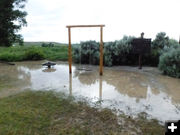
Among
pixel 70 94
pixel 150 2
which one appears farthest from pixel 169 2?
pixel 70 94

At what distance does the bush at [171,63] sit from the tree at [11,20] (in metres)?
7.07

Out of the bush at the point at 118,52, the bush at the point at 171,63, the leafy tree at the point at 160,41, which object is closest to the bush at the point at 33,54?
the bush at the point at 118,52

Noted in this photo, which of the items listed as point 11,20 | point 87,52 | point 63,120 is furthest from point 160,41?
point 11,20

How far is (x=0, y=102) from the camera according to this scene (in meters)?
3.18

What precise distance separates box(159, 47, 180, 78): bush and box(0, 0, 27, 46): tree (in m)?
7.07

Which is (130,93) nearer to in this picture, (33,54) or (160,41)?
(160,41)

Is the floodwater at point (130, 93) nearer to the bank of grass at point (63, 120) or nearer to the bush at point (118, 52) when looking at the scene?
the bank of grass at point (63, 120)

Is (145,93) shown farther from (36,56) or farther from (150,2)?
(36,56)

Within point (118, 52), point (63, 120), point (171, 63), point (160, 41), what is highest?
point (160, 41)

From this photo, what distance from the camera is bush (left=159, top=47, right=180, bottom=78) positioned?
565 centimetres

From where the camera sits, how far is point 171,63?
589 cm

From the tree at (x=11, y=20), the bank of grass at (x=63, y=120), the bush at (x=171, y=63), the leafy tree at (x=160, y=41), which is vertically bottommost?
the bank of grass at (x=63, y=120)

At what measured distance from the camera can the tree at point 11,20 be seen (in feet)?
23.5

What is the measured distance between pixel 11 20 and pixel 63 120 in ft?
22.9
